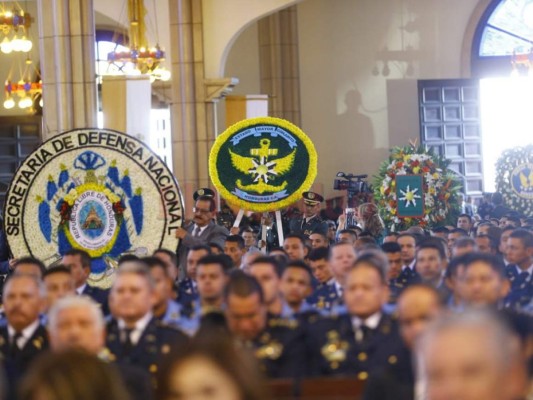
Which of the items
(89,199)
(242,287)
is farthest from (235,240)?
(242,287)

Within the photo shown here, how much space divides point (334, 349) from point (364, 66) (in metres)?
25.0

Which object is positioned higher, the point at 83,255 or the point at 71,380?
the point at 83,255

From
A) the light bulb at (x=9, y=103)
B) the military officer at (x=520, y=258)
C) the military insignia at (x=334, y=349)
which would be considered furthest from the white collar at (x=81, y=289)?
the light bulb at (x=9, y=103)

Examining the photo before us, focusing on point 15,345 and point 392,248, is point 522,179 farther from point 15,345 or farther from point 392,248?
point 15,345

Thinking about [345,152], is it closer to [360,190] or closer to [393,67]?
[393,67]

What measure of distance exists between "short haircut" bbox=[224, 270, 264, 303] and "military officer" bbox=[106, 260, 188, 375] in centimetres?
36

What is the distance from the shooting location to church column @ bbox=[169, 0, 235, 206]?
24688 mm

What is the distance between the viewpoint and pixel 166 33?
2572 cm

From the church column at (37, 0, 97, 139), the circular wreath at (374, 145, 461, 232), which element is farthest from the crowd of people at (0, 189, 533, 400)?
the circular wreath at (374, 145, 461, 232)

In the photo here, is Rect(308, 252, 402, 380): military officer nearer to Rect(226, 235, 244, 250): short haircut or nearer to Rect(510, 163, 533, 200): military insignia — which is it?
Rect(226, 235, 244, 250): short haircut

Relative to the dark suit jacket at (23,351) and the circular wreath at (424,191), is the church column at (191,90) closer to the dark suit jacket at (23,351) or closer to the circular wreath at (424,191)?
the circular wreath at (424,191)

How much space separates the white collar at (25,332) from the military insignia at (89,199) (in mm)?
5427

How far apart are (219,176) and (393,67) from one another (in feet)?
52.6

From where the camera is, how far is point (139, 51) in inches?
945
